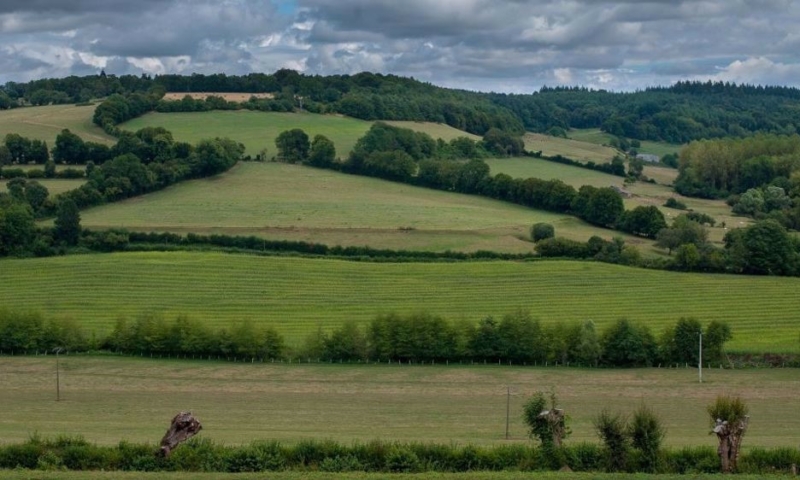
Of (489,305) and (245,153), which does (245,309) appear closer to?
(489,305)

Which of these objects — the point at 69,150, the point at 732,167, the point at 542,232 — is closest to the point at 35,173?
the point at 69,150

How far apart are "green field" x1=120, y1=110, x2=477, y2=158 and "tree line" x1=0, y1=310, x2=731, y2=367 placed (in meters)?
76.6

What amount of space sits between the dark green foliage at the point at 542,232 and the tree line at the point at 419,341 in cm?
3160

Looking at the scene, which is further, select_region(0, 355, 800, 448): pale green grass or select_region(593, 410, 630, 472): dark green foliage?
select_region(0, 355, 800, 448): pale green grass

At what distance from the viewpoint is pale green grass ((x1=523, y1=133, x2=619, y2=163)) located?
16070 centimetres

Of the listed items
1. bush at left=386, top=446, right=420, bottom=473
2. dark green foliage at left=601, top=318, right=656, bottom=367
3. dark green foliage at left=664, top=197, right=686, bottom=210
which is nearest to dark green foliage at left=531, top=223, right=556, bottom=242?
dark green foliage at left=664, top=197, right=686, bottom=210

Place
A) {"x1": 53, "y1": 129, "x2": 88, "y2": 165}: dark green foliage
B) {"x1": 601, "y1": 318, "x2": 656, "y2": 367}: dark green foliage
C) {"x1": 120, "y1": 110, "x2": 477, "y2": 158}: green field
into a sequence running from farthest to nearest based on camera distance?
1. {"x1": 120, "y1": 110, "x2": 477, "y2": 158}: green field
2. {"x1": 53, "y1": 129, "x2": 88, "y2": 165}: dark green foliage
3. {"x1": 601, "y1": 318, "x2": 656, "y2": 367}: dark green foliage

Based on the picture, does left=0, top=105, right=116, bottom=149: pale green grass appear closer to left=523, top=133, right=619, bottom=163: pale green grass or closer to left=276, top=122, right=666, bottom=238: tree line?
left=276, top=122, right=666, bottom=238: tree line

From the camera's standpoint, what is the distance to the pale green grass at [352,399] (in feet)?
124

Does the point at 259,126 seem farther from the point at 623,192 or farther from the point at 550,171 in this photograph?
the point at 623,192

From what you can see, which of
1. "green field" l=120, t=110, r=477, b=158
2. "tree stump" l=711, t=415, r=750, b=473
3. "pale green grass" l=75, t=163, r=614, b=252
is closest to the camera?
"tree stump" l=711, t=415, r=750, b=473

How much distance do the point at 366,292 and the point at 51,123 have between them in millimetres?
85322

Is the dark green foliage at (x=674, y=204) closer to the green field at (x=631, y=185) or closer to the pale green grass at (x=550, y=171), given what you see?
the green field at (x=631, y=185)

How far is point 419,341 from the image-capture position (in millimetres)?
56875
